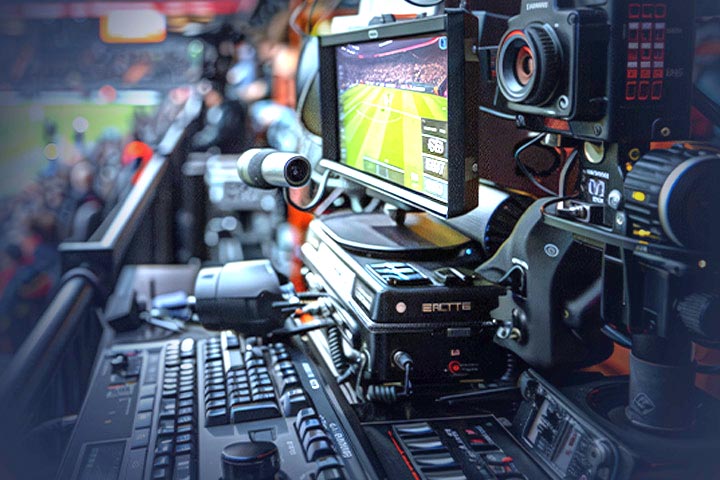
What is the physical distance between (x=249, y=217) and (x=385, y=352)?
403cm

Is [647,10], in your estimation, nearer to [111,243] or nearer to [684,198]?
[684,198]

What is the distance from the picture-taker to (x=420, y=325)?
4.13ft

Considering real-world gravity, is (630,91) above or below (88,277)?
above

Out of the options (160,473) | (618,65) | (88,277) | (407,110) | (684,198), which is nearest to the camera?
(684,198)

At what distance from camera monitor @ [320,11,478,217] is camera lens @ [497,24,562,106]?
0.08 metres

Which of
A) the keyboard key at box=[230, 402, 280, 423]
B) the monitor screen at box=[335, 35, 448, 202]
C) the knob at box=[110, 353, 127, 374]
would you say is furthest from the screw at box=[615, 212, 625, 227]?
the knob at box=[110, 353, 127, 374]

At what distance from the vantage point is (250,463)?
1.02 m

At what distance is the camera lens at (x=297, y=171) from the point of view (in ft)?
4.75

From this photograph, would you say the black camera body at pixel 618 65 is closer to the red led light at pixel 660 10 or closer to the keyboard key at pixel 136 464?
the red led light at pixel 660 10

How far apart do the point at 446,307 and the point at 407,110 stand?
0.37 metres

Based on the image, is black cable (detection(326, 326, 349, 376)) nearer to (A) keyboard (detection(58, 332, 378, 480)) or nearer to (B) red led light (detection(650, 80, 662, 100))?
(A) keyboard (detection(58, 332, 378, 480))

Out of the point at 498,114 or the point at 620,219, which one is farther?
the point at 498,114

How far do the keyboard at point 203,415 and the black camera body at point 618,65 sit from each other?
56 cm

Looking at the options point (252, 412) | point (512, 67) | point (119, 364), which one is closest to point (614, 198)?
point (512, 67)
